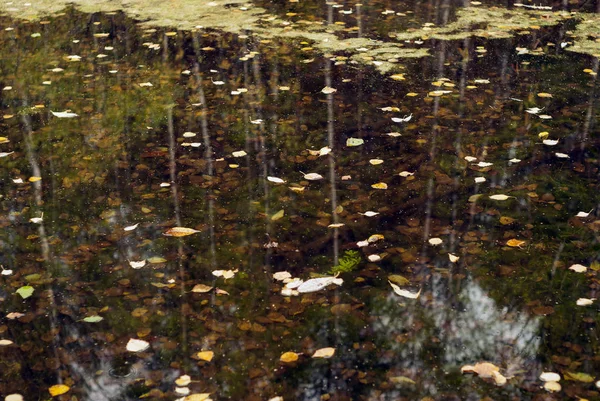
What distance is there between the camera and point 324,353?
10.5 feet

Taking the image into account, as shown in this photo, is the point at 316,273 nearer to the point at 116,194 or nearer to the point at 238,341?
the point at 238,341

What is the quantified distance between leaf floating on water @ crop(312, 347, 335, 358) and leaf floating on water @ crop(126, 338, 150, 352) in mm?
817

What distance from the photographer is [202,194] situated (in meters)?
4.69

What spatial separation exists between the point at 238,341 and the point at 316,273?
2.29 feet

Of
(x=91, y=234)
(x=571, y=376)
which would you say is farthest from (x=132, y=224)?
(x=571, y=376)

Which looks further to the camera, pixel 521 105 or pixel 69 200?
pixel 521 105

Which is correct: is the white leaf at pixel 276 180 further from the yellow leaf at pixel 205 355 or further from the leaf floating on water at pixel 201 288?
the yellow leaf at pixel 205 355

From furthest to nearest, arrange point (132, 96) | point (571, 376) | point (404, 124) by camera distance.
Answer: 1. point (132, 96)
2. point (404, 124)
3. point (571, 376)

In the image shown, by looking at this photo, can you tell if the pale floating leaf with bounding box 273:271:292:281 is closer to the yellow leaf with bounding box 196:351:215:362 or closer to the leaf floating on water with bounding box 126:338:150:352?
the yellow leaf with bounding box 196:351:215:362

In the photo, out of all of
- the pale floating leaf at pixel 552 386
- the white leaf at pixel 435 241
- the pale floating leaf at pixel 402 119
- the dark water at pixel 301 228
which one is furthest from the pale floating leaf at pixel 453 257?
the pale floating leaf at pixel 402 119

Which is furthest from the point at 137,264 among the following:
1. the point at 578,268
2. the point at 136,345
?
the point at 578,268

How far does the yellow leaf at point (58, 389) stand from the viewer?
118 inches

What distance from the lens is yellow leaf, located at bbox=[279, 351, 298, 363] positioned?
3154 mm

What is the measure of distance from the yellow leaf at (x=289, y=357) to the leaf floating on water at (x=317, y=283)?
20.1 inches
